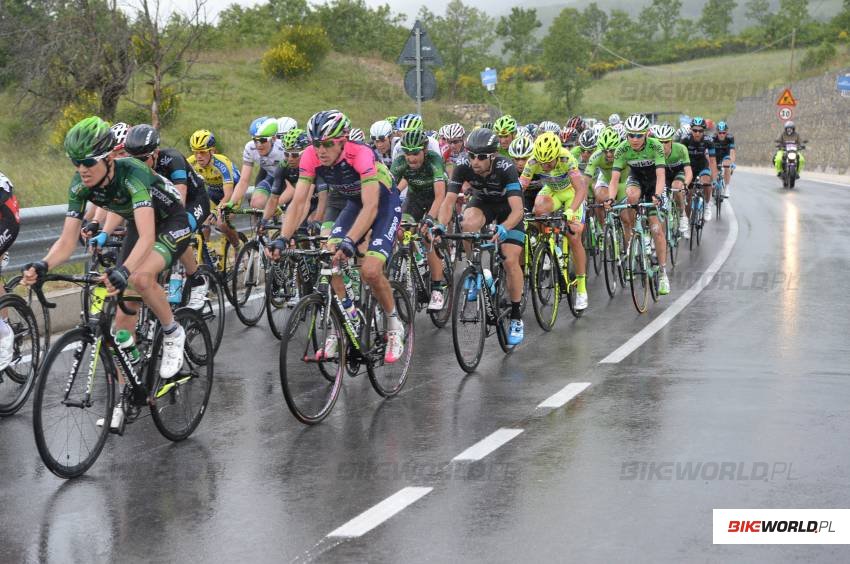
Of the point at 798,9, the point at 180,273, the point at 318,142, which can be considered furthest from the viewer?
the point at 798,9

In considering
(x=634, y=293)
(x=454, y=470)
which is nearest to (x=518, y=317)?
(x=634, y=293)

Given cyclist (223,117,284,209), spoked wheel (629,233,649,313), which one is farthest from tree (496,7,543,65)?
spoked wheel (629,233,649,313)

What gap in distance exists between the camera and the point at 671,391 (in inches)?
345

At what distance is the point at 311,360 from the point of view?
26.0 ft

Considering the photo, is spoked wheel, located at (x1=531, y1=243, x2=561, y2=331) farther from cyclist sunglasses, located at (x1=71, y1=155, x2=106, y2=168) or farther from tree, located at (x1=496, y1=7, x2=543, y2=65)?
tree, located at (x1=496, y1=7, x2=543, y2=65)

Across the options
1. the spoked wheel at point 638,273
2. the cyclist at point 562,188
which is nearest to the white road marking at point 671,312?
the spoked wheel at point 638,273

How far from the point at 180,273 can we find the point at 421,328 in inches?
117

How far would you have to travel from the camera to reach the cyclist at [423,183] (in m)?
11.5

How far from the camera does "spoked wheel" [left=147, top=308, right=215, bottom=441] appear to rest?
287 inches

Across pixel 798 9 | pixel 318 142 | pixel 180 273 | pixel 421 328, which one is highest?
pixel 798 9

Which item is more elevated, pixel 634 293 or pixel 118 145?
pixel 118 145

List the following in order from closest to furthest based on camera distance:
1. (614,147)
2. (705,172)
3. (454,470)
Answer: (454,470) → (614,147) → (705,172)

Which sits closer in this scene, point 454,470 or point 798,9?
point 454,470

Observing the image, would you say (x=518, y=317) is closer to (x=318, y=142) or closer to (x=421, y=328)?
(x=421, y=328)
